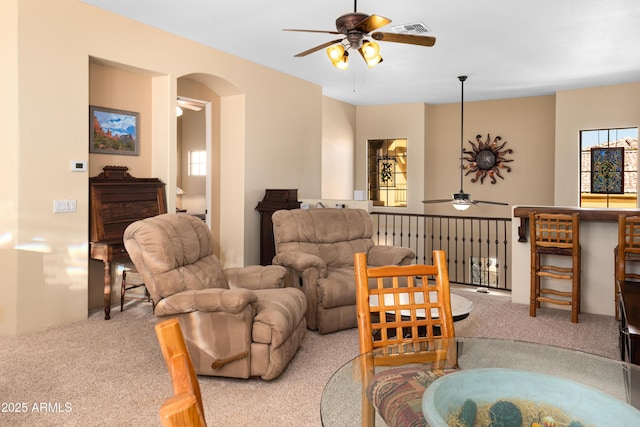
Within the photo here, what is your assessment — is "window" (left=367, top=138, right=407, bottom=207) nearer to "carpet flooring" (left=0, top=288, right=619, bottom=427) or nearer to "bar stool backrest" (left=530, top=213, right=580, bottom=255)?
"bar stool backrest" (left=530, top=213, right=580, bottom=255)

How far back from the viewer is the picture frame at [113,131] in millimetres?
4641

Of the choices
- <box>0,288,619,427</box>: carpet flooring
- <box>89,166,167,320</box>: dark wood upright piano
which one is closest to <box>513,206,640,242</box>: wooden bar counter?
<box>0,288,619,427</box>: carpet flooring

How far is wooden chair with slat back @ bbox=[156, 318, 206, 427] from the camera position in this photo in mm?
602

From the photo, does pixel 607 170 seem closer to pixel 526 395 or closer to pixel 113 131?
pixel 113 131

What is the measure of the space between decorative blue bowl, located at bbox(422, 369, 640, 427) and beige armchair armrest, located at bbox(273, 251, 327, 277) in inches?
108

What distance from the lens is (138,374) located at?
10.2ft

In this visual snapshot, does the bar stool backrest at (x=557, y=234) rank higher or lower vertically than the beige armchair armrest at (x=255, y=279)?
higher

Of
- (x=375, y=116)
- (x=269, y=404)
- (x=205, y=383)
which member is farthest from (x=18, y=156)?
(x=375, y=116)

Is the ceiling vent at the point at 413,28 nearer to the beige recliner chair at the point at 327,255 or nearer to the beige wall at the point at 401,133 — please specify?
the beige recliner chair at the point at 327,255

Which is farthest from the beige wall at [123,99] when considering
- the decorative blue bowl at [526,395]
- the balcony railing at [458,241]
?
the balcony railing at [458,241]

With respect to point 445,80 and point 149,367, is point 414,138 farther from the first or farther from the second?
point 149,367

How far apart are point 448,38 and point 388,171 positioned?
4377mm

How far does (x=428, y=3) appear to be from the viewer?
4.20 meters

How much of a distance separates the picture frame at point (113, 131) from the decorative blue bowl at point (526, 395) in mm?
4409
